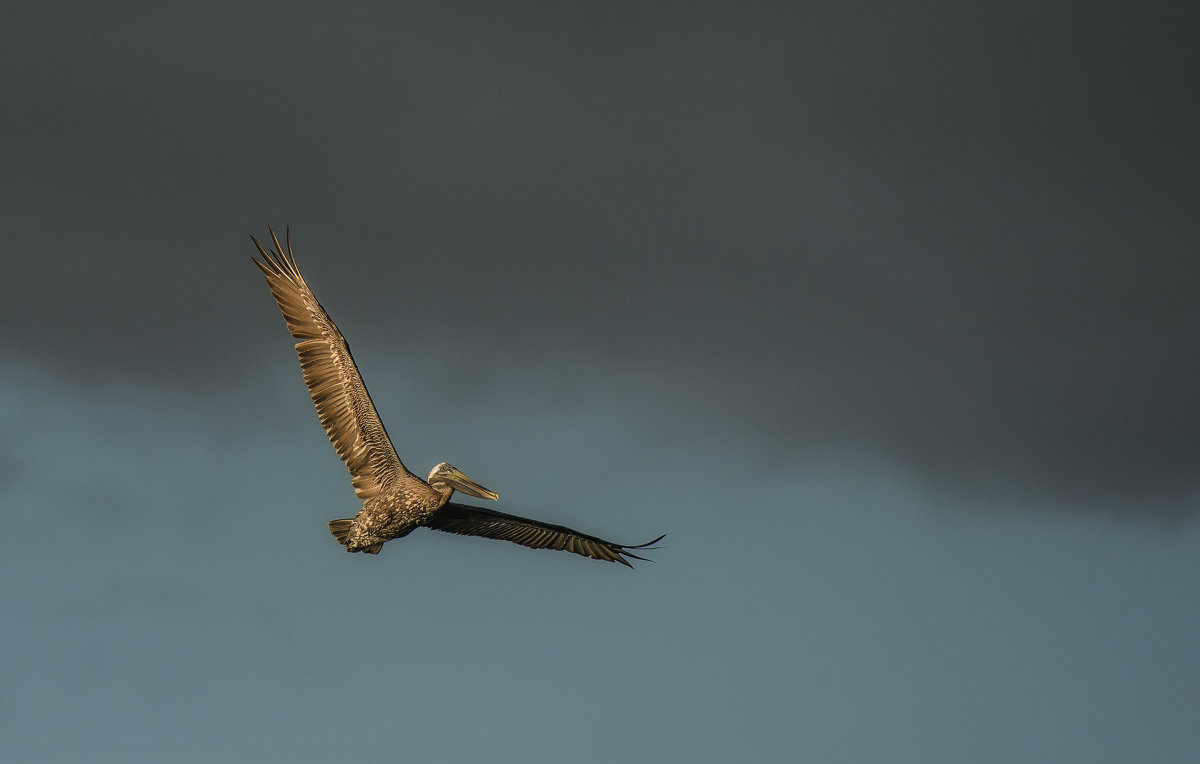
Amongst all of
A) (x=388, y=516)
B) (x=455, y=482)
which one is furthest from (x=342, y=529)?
(x=455, y=482)

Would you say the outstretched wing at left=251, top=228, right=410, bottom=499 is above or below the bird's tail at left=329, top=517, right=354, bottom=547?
above

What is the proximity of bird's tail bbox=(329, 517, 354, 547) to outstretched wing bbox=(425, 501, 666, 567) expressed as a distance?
173cm

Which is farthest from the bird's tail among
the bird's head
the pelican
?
the bird's head

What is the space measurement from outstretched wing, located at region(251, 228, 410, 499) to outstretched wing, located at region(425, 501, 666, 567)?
1.66 m

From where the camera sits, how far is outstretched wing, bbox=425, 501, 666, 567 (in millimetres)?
33812

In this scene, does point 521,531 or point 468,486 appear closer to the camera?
point 468,486

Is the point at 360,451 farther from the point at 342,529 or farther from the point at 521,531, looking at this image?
the point at 521,531

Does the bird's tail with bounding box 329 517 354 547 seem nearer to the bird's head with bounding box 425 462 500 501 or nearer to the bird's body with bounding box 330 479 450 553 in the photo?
the bird's body with bounding box 330 479 450 553

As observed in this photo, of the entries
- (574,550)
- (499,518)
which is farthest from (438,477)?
(574,550)

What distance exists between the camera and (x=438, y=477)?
108ft

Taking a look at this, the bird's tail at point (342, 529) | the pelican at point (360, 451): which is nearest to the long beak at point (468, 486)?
the pelican at point (360, 451)

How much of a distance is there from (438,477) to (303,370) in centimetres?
383

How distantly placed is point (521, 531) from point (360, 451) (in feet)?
14.3

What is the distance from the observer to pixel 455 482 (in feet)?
107
